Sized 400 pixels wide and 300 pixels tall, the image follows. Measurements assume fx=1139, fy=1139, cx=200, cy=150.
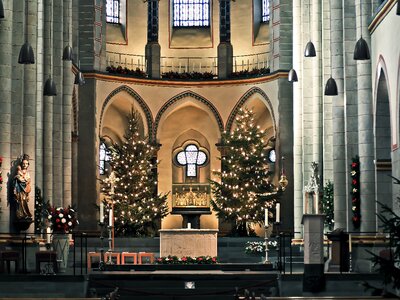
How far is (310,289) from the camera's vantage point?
88.3 ft

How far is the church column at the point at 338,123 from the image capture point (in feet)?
114

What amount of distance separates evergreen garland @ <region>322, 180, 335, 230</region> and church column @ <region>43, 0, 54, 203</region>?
9.49 meters

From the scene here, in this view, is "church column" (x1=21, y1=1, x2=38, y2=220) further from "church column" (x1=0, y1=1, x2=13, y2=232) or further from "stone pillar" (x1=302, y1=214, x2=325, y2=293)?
"stone pillar" (x1=302, y1=214, x2=325, y2=293)

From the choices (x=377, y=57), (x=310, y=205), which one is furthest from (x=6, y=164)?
(x=310, y=205)

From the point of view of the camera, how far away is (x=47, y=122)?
39.8 metres

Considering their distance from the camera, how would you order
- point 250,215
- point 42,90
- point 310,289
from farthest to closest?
point 250,215 < point 42,90 < point 310,289

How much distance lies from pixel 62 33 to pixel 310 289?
18.4m

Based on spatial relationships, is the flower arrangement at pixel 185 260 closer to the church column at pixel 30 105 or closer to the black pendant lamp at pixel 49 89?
the church column at pixel 30 105

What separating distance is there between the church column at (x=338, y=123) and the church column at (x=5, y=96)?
10.1 m

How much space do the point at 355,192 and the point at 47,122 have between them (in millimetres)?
12256

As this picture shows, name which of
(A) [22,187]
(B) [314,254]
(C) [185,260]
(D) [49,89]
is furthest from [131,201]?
(B) [314,254]

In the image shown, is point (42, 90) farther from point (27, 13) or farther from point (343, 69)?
point (343, 69)

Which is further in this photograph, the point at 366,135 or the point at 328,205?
the point at 328,205

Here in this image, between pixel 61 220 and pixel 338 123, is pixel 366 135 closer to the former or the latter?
pixel 338 123
